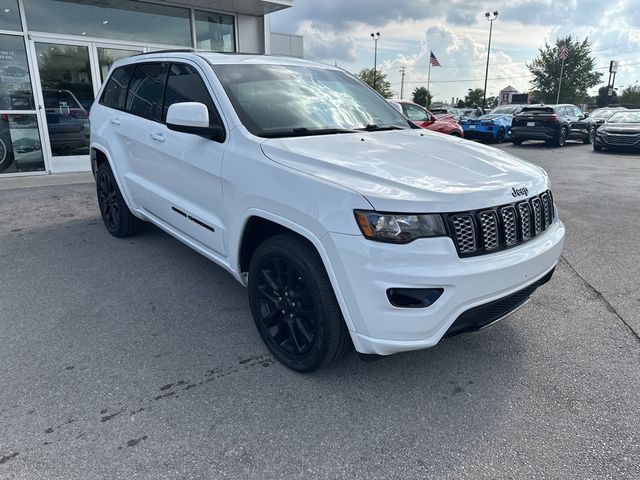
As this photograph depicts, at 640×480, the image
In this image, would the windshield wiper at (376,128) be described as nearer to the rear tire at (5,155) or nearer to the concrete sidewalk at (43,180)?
the concrete sidewalk at (43,180)

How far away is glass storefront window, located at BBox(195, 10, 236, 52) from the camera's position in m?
11.0

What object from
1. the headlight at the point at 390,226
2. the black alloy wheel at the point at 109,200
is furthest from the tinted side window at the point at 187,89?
the black alloy wheel at the point at 109,200

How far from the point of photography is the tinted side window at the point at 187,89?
3292 mm

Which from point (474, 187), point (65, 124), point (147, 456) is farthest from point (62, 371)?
point (65, 124)

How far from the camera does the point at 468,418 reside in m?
2.46

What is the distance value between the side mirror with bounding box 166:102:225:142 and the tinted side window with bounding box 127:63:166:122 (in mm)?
992

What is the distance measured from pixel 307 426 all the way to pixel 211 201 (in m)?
1.66

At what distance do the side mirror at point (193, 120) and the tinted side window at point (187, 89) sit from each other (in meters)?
0.11

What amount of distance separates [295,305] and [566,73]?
199 ft

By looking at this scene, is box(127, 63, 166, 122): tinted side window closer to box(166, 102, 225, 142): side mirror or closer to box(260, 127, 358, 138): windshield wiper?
box(166, 102, 225, 142): side mirror

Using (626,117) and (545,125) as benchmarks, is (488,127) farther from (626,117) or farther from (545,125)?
(626,117)

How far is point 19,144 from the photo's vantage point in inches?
367

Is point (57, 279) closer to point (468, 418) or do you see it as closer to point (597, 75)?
point (468, 418)

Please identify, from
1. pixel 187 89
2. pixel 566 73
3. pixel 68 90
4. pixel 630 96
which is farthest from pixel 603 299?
pixel 630 96
